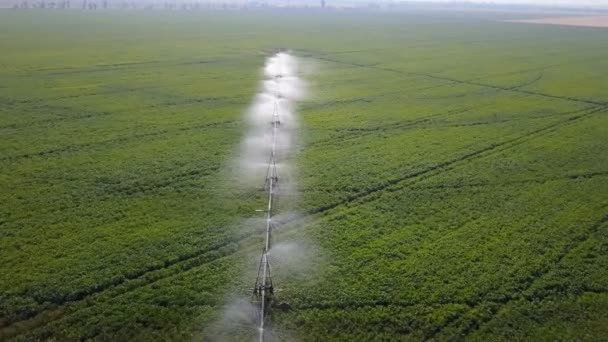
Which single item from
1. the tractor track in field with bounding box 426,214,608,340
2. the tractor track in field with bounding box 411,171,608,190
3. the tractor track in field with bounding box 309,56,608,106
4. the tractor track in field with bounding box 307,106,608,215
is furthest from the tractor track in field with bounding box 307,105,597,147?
the tractor track in field with bounding box 426,214,608,340

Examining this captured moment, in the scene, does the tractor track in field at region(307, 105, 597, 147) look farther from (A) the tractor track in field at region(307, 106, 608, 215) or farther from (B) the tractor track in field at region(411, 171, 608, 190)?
(B) the tractor track in field at region(411, 171, 608, 190)

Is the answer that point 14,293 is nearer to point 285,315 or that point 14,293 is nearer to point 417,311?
point 285,315

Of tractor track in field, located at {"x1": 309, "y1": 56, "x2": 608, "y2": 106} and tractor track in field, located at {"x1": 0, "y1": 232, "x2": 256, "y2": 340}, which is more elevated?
tractor track in field, located at {"x1": 309, "y1": 56, "x2": 608, "y2": 106}

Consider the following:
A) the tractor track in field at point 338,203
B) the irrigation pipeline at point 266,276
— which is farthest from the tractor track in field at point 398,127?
the irrigation pipeline at point 266,276

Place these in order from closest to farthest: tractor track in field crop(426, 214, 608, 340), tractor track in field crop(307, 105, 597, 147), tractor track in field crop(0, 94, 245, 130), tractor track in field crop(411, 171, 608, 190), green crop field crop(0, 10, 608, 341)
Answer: tractor track in field crop(426, 214, 608, 340), green crop field crop(0, 10, 608, 341), tractor track in field crop(411, 171, 608, 190), tractor track in field crop(307, 105, 597, 147), tractor track in field crop(0, 94, 245, 130)

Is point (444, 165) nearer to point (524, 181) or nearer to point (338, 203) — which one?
point (524, 181)

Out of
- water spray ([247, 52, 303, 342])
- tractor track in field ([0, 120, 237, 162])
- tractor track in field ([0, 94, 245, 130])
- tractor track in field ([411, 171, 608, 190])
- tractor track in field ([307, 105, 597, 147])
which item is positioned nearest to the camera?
water spray ([247, 52, 303, 342])

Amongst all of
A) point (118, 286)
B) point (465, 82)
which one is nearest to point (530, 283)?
point (118, 286)

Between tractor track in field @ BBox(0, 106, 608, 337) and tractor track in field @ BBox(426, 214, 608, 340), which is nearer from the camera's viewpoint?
tractor track in field @ BBox(0, 106, 608, 337)

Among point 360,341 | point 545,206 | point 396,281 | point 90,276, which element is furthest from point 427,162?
point 90,276

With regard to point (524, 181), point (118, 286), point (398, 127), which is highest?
point (398, 127)
